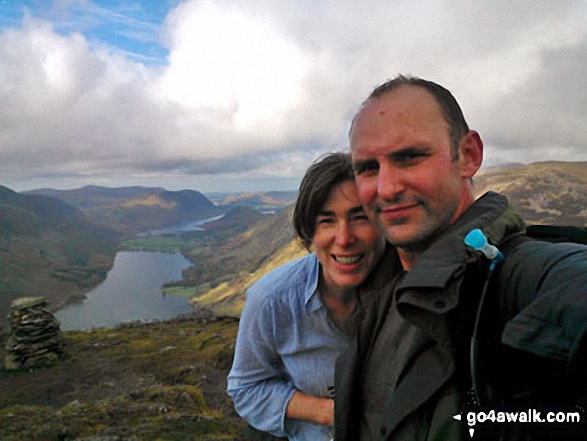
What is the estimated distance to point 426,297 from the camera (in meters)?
2.21

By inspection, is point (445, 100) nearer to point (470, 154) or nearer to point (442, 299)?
point (470, 154)

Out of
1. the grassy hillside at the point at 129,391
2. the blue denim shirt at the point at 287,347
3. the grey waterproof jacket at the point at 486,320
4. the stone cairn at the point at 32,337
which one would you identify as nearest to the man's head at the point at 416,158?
the grey waterproof jacket at the point at 486,320

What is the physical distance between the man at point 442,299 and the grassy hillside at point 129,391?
262 cm

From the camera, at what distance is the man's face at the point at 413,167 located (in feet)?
9.11

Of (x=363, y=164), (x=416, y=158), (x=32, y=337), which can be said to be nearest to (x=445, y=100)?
(x=416, y=158)

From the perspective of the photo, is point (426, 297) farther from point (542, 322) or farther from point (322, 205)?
point (322, 205)

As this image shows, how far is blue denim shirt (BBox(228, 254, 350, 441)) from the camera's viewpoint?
12.6ft

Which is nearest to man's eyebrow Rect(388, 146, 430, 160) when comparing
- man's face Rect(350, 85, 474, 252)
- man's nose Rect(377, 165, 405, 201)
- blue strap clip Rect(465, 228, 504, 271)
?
man's face Rect(350, 85, 474, 252)

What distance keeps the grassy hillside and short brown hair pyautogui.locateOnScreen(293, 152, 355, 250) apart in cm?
274

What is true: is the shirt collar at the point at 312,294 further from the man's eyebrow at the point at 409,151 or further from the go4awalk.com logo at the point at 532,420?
the go4awalk.com logo at the point at 532,420

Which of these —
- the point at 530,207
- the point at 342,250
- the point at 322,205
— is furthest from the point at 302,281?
the point at 530,207

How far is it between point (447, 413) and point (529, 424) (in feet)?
1.48

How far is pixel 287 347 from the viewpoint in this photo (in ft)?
12.7

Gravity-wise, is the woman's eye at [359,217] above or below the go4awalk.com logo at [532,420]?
above
